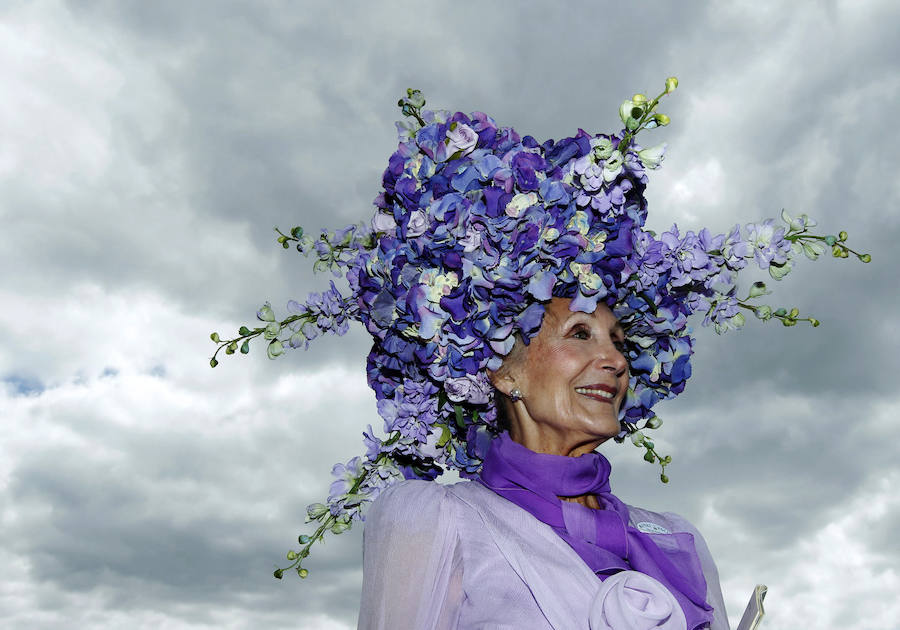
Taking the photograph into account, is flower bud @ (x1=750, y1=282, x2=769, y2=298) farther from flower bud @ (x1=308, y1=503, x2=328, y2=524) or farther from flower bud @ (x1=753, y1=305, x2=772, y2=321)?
flower bud @ (x1=308, y1=503, x2=328, y2=524)

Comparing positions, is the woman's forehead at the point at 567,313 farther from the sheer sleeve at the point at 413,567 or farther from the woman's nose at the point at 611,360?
the sheer sleeve at the point at 413,567

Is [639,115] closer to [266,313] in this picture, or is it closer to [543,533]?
[543,533]

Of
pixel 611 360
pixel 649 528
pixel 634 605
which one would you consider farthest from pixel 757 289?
pixel 634 605

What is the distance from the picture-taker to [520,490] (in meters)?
4.21

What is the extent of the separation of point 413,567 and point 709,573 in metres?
1.83

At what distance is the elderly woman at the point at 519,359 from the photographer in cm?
383

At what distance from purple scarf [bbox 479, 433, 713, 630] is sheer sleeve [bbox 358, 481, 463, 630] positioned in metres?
0.35

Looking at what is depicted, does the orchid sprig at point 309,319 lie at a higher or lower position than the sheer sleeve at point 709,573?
higher

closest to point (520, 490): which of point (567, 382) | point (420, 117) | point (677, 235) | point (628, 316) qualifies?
point (567, 382)

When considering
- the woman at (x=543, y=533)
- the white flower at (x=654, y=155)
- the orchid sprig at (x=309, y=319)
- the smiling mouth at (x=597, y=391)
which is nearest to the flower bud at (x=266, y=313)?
the orchid sprig at (x=309, y=319)

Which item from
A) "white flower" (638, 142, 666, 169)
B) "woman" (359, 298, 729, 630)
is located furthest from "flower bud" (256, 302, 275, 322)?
"white flower" (638, 142, 666, 169)

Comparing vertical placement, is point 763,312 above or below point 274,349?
above

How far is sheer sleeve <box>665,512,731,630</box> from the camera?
467 centimetres

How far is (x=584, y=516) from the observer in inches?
163
